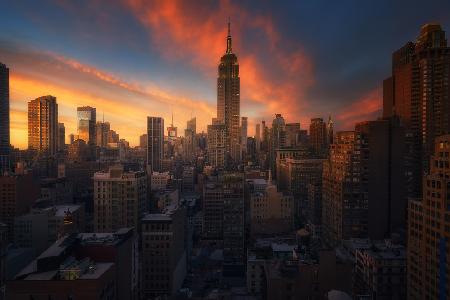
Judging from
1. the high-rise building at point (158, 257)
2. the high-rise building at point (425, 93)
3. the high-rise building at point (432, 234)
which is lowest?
the high-rise building at point (158, 257)

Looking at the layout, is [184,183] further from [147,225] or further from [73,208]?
[147,225]

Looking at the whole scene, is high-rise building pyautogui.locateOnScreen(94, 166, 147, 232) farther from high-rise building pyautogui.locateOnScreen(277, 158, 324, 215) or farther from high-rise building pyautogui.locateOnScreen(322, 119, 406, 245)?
high-rise building pyautogui.locateOnScreen(277, 158, 324, 215)

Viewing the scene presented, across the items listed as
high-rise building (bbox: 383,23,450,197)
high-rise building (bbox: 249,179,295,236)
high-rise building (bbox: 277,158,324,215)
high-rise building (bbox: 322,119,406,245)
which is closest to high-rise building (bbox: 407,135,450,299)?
high-rise building (bbox: 322,119,406,245)

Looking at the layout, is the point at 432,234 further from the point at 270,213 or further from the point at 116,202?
the point at 116,202

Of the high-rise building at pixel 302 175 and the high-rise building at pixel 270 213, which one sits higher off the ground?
the high-rise building at pixel 302 175

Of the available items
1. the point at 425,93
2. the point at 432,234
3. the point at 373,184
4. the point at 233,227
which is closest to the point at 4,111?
the point at 233,227

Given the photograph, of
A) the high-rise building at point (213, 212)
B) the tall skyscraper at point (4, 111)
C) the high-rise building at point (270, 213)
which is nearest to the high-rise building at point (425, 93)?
the high-rise building at point (270, 213)

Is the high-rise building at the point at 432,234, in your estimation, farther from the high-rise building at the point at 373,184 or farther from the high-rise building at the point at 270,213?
the high-rise building at the point at 270,213
